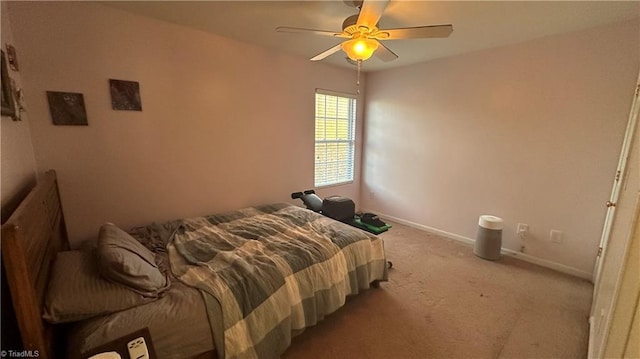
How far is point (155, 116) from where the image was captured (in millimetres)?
2361

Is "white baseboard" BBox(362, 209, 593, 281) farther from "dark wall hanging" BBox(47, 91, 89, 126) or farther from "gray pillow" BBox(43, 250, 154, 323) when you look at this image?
"dark wall hanging" BBox(47, 91, 89, 126)

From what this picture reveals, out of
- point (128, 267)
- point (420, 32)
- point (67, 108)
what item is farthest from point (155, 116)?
point (420, 32)

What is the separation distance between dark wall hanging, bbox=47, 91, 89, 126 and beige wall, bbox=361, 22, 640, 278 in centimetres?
358

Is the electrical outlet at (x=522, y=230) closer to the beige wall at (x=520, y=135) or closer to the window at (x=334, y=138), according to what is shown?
the beige wall at (x=520, y=135)

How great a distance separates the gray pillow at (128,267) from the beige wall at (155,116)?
A: 903 mm

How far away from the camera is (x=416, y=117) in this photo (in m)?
3.65

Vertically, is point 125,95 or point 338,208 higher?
point 125,95

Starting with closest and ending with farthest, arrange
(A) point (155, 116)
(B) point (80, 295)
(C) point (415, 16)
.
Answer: (B) point (80, 295) → (C) point (415, 16) → (A) point (155, 116)

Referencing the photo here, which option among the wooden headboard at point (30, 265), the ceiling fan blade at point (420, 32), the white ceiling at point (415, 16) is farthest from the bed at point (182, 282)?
the white ceiling at point (415, 16)

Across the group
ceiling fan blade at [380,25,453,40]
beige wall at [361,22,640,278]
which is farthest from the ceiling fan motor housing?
beige wall at [361,22,640,278]

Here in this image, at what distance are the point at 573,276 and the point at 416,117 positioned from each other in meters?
2.46

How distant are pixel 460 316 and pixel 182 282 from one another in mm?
2049

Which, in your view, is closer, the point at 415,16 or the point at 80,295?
the point at 80,295

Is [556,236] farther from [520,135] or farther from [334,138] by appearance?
[334,138]
